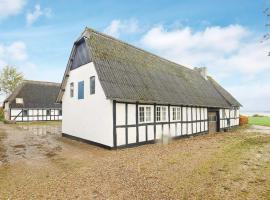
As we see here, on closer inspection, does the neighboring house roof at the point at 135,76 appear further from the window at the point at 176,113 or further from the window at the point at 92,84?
the window at the point at 92,84

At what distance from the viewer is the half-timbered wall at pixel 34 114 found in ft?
118

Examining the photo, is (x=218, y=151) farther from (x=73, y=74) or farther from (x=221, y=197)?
(x=73, y=74)

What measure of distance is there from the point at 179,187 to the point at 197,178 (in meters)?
1.12

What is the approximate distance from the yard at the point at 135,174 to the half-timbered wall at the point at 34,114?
27.1 metres

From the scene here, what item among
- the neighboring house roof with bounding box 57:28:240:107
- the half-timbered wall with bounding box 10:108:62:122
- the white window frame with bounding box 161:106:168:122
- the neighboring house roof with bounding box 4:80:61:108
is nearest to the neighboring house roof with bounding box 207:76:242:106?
the neighboring house roof with bounding box 57:28:240:107

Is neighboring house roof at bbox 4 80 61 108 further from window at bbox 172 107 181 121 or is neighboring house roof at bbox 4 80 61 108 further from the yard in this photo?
the yard

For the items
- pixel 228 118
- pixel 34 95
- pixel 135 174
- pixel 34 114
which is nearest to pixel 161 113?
pixel 135 174

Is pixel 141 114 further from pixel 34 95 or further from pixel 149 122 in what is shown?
pixel 34 95

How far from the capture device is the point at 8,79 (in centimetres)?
4975

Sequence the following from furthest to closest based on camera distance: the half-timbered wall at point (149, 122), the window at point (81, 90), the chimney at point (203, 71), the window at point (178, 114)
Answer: the chimney at point (203, 71) → the window at point (178, 114) → the window at point (81, 90) → the half-timbered wall at point (149, 122)

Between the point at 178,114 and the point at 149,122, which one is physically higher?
the point at 178,114

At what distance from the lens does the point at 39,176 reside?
26.2ft

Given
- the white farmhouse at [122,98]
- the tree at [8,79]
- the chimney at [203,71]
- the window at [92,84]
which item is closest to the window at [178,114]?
the white farmhouse at [122,98]

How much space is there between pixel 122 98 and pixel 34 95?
30065 mm
